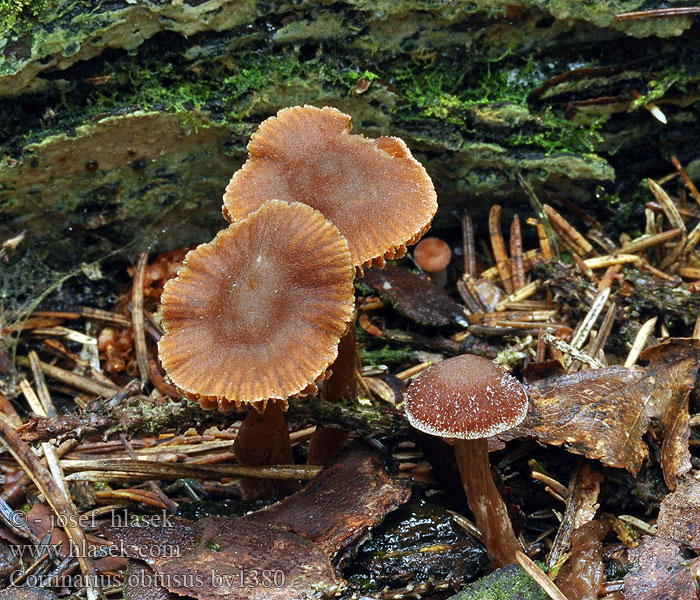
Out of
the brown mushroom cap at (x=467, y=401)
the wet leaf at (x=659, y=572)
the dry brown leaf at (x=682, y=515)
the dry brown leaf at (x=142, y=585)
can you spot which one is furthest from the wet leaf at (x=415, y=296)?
the dry brown leaf at (x=142, y=585)

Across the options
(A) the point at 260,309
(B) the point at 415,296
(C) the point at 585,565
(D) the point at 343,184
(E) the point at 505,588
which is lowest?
(C) the point at 585,565

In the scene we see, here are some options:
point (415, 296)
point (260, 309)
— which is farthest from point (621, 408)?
point (260, 309)

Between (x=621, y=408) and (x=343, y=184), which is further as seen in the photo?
(x=621, y=408)

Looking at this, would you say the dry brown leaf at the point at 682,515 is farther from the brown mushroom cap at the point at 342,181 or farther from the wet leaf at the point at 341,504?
the brown mushroom cap at the point at 342,181

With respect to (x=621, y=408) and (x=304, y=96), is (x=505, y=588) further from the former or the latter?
(x=304, y=96)

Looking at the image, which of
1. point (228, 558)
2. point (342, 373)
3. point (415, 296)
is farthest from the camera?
point (415, 296)
